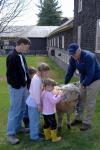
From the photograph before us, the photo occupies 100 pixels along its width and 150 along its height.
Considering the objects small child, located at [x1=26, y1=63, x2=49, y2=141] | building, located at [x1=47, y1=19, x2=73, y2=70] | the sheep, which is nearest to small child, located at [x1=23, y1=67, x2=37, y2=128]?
small child, located at [x1=26, y1=63, x2=49, y2=141]

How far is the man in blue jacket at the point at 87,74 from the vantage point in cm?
736

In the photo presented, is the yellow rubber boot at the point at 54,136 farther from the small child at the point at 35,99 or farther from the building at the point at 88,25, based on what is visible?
the building at the point at 88,25

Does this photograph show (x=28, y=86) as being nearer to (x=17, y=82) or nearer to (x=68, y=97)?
(x=17, y=82)

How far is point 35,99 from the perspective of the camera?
7109mm

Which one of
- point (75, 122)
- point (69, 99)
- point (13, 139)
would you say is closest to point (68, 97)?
point (69, 99)

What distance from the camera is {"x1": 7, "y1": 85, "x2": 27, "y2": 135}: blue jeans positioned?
7.27 m

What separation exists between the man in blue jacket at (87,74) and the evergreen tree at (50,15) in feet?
253

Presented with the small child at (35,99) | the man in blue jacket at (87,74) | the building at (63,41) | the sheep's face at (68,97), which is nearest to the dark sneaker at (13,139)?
the small child at (35,99)

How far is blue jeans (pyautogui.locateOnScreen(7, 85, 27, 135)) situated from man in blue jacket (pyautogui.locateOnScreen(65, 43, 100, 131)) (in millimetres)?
1231

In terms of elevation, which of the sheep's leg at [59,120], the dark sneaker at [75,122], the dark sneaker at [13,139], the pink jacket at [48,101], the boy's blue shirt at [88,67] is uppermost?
the boy's blue shirt at [88,67]

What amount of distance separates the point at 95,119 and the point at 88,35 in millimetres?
11184

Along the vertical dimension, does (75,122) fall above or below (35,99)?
below

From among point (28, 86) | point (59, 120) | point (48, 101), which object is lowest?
point (59, 120)

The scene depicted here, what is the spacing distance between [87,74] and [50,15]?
78.9 m
